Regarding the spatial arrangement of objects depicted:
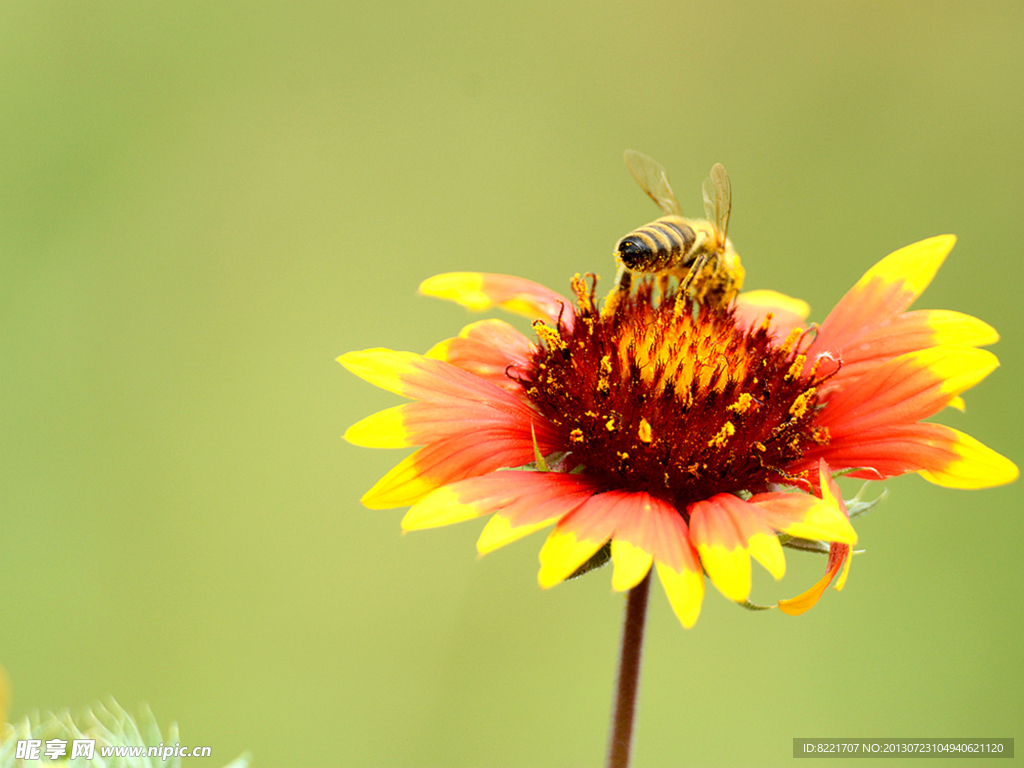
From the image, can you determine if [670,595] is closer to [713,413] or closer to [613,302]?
[713,413]

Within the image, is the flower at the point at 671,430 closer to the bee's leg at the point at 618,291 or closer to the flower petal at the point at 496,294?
the bee's leg at the point at 618,291

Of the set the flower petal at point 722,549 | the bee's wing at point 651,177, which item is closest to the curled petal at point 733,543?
the flower petal at point 722,549

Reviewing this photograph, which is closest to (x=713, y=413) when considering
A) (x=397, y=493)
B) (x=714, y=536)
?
(x=714, y=536)

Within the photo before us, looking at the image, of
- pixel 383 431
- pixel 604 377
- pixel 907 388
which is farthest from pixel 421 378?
pixel 907 388

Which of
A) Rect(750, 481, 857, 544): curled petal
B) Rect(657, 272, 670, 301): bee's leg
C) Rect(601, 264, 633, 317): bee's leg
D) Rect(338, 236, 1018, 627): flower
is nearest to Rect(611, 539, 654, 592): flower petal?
Rect(338, 236, 1018, 627): flower

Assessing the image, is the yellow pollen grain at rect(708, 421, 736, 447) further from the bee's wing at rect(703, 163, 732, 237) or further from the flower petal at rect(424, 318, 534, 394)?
the bee's wing at rect(703, 163, 732, 237)
